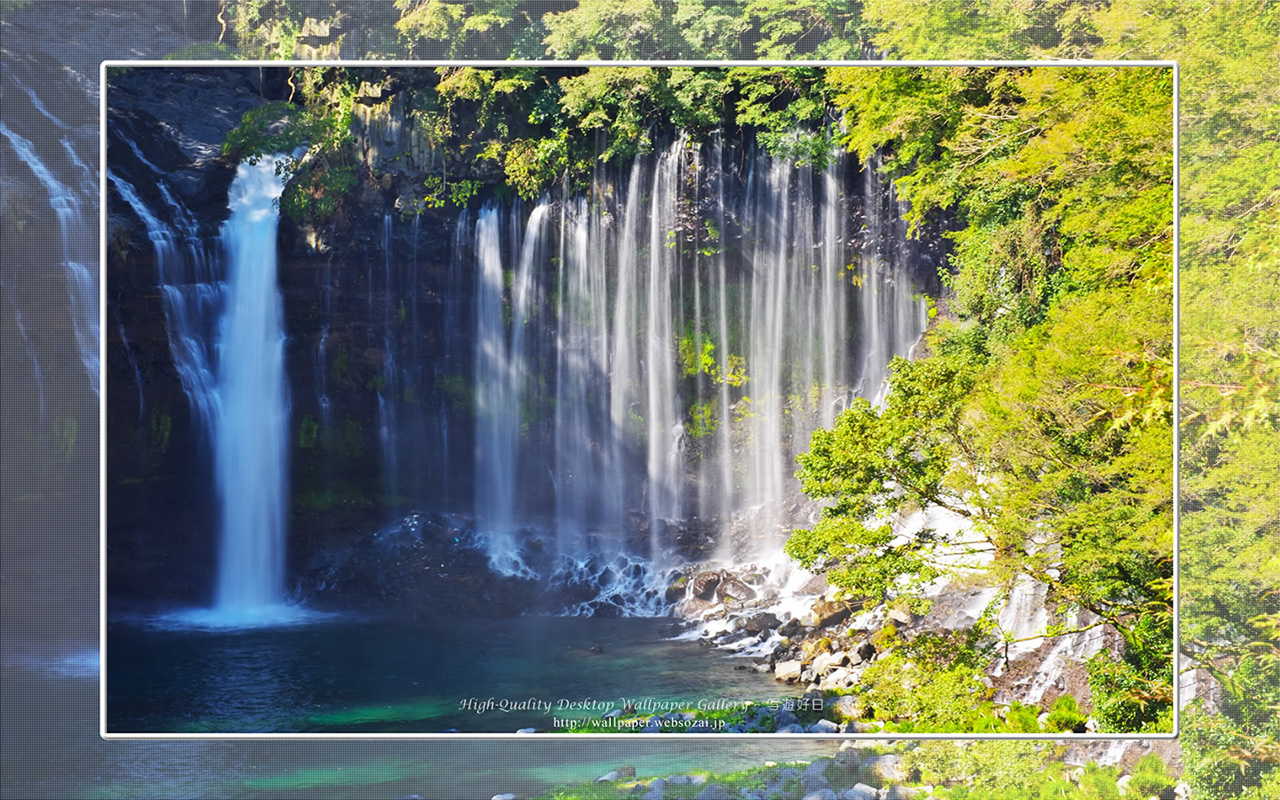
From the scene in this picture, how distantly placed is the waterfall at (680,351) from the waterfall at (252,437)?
0.97 m

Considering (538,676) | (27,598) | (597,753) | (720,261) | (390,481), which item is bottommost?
(597,753)

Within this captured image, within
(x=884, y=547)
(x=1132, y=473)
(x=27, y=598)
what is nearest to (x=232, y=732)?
(x=27, y=598)

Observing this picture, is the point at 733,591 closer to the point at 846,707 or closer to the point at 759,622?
the point at 759,622

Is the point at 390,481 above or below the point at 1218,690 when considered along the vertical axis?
above

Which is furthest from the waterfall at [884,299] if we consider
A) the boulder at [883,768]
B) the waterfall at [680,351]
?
the boulder at [883,768]

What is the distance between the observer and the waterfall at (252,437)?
5.16 m

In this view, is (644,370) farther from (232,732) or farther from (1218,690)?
(1218,690)

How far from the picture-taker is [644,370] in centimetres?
514

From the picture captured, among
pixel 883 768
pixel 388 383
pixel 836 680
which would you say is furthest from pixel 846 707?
pixel 388 383

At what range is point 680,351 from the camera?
5105mm

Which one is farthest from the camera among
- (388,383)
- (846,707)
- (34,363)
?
(34,363)

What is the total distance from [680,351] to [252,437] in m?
2.13

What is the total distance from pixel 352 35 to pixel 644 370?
2.24 metres

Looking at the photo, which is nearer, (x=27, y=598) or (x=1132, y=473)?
(x=1132, y=473)
